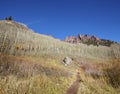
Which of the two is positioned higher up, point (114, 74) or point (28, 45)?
point (28, 45)

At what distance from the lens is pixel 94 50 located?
54.1 metres

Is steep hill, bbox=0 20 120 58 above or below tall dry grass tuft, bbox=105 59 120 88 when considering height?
above

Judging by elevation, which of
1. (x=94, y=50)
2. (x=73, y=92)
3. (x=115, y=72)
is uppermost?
(x=94, y=50)

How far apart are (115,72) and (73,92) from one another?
3.06m

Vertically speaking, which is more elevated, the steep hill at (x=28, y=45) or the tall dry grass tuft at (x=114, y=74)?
the steep hill at (x=28, y=45)

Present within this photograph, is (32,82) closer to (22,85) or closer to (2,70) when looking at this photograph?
(22,85)

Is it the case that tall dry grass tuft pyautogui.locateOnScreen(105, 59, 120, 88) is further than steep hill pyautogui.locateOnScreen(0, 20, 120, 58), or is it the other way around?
steep hill pyautogui.locateOnScreen(0, 20, 120, 58)

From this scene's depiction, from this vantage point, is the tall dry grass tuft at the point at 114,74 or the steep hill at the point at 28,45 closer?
the tall dry grass tuft at the point at 114,74

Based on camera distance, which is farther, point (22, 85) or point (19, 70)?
point (19, 70)

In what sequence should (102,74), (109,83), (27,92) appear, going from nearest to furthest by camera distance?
(27,92), (109,83), (102,74)

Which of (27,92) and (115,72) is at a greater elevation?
(115,72)

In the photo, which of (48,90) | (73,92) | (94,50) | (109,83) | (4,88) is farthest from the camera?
(94,50)

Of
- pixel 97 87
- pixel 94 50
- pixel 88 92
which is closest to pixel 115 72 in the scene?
pixel 97 87

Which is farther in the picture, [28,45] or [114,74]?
[28,45]
